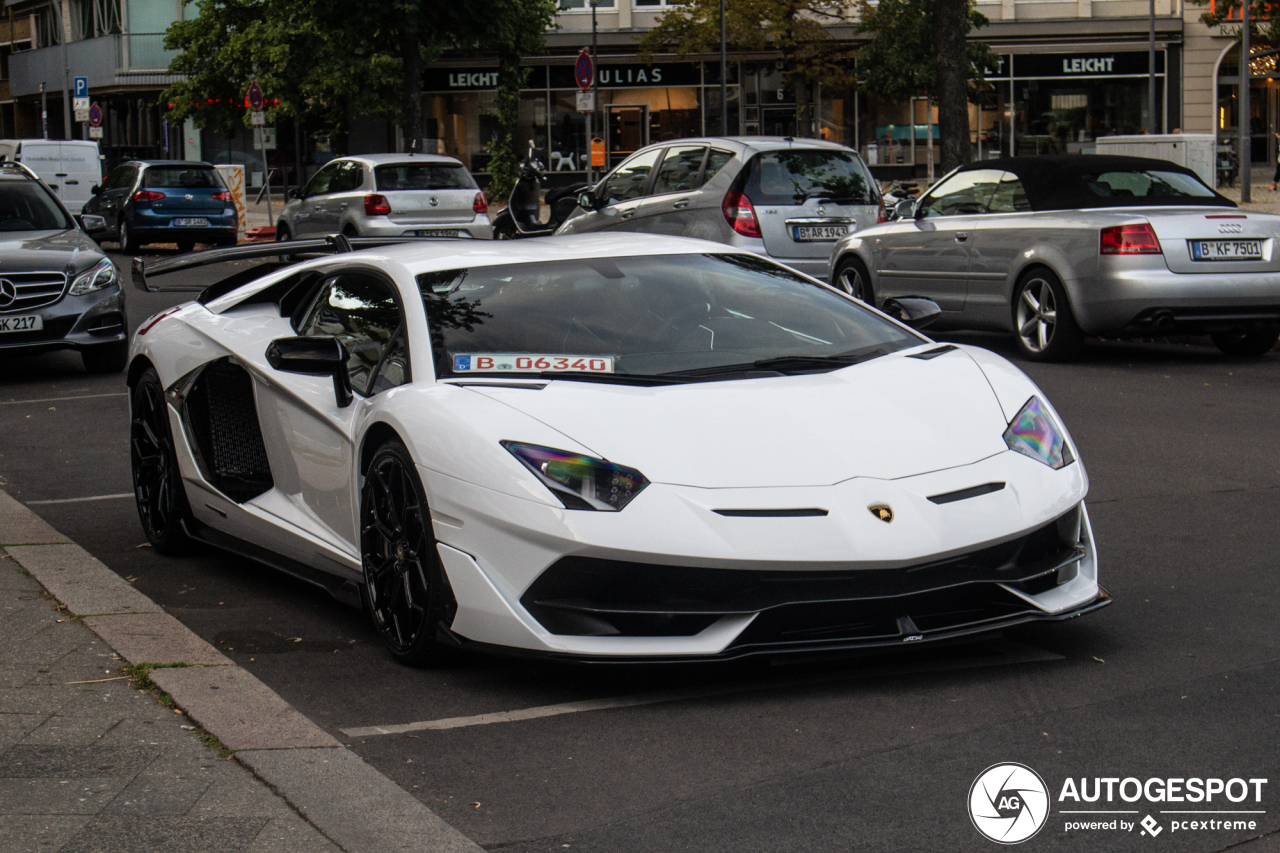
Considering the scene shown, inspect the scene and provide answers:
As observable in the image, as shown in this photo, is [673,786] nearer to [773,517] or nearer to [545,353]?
[773,517]

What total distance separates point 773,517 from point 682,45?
133 ft

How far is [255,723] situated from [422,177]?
62.0 ft

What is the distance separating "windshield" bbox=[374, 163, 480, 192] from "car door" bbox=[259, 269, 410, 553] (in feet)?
54.7

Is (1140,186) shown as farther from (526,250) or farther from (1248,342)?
(526,250)

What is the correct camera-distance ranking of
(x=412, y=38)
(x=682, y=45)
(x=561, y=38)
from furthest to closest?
(x=561, y=38)
(x=682, y=45)
(x=412, y=38)

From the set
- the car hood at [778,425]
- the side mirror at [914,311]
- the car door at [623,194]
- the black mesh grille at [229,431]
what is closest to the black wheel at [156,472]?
the black mesh grille at [229,431]

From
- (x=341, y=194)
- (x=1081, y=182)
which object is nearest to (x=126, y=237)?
(x=341, y=194)

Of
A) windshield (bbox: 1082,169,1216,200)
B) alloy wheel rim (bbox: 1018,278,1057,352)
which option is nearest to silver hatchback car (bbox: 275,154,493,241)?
alloy wheel rim (bbox: 1018,278,1057,352)

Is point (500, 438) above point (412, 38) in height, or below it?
Answer: below

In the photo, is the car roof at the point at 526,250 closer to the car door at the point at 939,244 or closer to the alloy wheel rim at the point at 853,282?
the car door at the point at 939,244

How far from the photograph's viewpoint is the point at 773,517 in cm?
414

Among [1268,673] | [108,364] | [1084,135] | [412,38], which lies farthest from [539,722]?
[1084,135]

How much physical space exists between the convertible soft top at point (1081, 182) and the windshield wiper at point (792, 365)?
7.43 meters

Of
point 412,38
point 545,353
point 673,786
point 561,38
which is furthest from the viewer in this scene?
point 561,38
